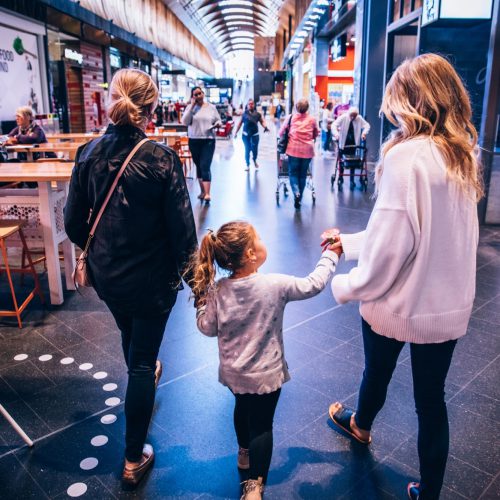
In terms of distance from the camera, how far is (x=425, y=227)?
59.9 inches

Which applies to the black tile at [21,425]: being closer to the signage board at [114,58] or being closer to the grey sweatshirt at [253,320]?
the grey sweatshirt at [253,320]

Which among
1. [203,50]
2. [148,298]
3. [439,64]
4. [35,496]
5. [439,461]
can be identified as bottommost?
[35,496]

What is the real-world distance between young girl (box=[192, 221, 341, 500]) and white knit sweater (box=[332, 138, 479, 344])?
0.21 metres

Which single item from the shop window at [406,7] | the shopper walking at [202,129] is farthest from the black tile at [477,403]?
the shop window at [406,7]

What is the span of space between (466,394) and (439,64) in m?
1.86

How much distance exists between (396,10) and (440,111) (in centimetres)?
914

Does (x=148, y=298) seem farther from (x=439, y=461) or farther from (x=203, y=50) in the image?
(x=203, y=50)

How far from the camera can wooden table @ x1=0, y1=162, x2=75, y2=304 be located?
363 centimetres

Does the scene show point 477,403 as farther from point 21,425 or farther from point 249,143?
point 249,143

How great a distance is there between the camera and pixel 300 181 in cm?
769

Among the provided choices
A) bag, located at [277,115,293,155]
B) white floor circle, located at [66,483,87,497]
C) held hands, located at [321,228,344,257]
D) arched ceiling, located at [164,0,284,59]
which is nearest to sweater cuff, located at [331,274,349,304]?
held hands, located at [321,228,344,257]

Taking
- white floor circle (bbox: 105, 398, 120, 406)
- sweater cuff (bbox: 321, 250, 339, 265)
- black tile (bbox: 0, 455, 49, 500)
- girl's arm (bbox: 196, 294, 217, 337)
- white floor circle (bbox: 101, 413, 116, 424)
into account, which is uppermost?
sweater cuff (bbox: 321, 250, 339, 265)

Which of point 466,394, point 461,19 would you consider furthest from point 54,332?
point 461,19

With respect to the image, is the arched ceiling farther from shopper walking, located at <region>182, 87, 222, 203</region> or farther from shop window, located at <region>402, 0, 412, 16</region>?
shopper walking, located at <region>182, 87, 222, 203</region>
